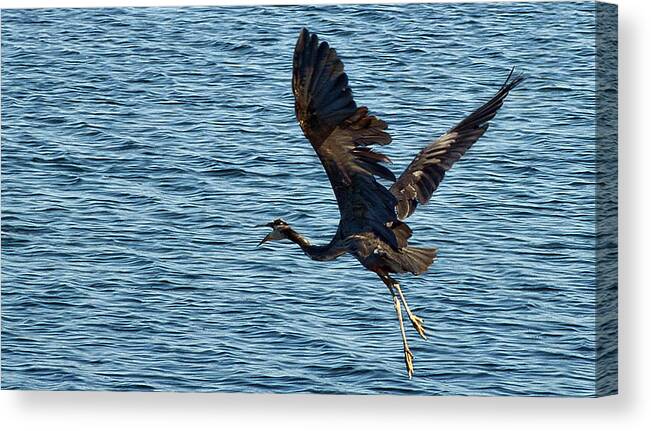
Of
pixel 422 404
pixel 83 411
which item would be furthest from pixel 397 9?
pixel 83 411

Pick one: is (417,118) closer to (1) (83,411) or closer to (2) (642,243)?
(2) (642,243)

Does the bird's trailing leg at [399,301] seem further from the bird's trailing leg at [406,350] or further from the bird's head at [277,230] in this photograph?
the bird's head at [277,230]

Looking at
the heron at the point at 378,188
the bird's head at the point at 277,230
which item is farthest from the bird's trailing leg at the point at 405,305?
the bird's head at the point at 277,230

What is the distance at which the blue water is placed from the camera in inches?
413

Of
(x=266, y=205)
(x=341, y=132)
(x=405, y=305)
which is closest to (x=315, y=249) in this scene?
(x=266, y=205)

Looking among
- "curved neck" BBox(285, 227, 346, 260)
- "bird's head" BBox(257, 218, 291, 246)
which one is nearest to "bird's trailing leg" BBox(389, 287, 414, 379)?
"curved neck" BBox(285, 227, 346, 260)

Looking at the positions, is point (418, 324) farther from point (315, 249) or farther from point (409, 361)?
point (315, 249)

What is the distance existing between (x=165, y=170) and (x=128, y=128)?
311 mm

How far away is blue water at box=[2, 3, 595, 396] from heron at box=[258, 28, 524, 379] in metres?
0.07

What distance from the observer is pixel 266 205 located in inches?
429

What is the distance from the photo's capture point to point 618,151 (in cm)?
1043

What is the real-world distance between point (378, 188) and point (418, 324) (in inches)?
38.7

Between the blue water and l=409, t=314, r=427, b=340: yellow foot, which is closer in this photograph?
the blue water

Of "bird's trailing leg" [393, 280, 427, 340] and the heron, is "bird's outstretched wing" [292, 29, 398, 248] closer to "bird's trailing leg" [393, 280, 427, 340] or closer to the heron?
the heron
